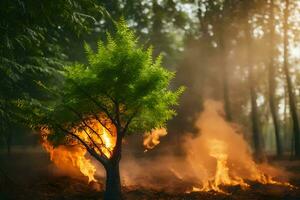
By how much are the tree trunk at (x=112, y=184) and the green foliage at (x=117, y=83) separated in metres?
1.78

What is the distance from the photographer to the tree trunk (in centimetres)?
1609

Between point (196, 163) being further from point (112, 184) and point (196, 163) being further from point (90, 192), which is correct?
point (112, 184)

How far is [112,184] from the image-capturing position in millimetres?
16219

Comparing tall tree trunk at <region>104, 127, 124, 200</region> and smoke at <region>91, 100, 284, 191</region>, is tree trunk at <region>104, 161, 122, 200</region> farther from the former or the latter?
smoke at <region>91, 100, 284, 191</region>

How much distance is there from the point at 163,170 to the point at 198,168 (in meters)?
2.43

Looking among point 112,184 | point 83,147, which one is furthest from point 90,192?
point 112,184

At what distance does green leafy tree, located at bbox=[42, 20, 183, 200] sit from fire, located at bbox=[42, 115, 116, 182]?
0.43 metres

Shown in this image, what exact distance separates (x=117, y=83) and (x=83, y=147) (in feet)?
12.9

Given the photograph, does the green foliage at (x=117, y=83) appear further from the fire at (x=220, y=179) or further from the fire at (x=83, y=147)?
the fire at (x=220, y=179)

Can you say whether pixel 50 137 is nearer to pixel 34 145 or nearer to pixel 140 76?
pixel 140 76

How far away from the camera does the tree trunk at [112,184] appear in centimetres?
1609

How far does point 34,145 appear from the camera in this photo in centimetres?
4447

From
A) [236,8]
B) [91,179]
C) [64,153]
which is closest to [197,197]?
[91,179]

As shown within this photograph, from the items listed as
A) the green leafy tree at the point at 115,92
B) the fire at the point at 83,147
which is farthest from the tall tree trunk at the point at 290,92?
the green leafy tree at the point at 115,92
